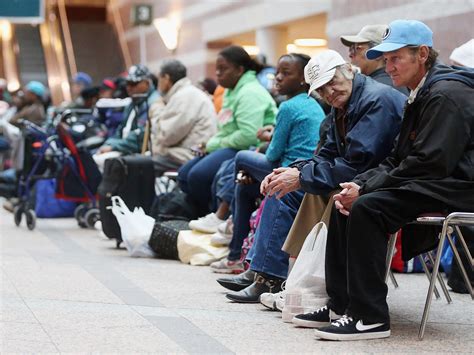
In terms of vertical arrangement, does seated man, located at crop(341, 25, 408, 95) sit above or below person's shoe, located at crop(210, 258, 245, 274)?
above

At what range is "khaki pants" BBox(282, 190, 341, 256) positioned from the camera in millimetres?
5809

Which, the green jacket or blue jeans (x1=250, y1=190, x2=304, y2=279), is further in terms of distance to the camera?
the green jacket

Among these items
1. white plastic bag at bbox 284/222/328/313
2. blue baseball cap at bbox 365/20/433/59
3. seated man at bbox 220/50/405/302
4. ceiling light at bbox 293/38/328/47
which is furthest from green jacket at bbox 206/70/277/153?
ceiling light at bbox 293/38/328/47

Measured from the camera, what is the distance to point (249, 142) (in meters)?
8.29

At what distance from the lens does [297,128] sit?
6.72m

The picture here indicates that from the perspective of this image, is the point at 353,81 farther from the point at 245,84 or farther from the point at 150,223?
the point at 150,223

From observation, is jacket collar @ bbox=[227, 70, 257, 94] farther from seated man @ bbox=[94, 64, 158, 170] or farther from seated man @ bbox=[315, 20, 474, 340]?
seated man @ bbox=[315, 20, 474, 340]

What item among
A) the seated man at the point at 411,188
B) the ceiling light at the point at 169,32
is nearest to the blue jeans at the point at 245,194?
the seated man at the point at 411,188

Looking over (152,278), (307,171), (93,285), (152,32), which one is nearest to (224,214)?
(152,278)

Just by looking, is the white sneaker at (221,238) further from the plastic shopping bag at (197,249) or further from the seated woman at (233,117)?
the seated woman at (233,117)

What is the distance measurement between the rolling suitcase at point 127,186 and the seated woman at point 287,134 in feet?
7.02

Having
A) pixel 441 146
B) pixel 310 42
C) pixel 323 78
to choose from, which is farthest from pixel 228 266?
pixel 310 42

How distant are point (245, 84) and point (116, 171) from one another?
5.24ft

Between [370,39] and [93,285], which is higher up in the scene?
[370,39]
